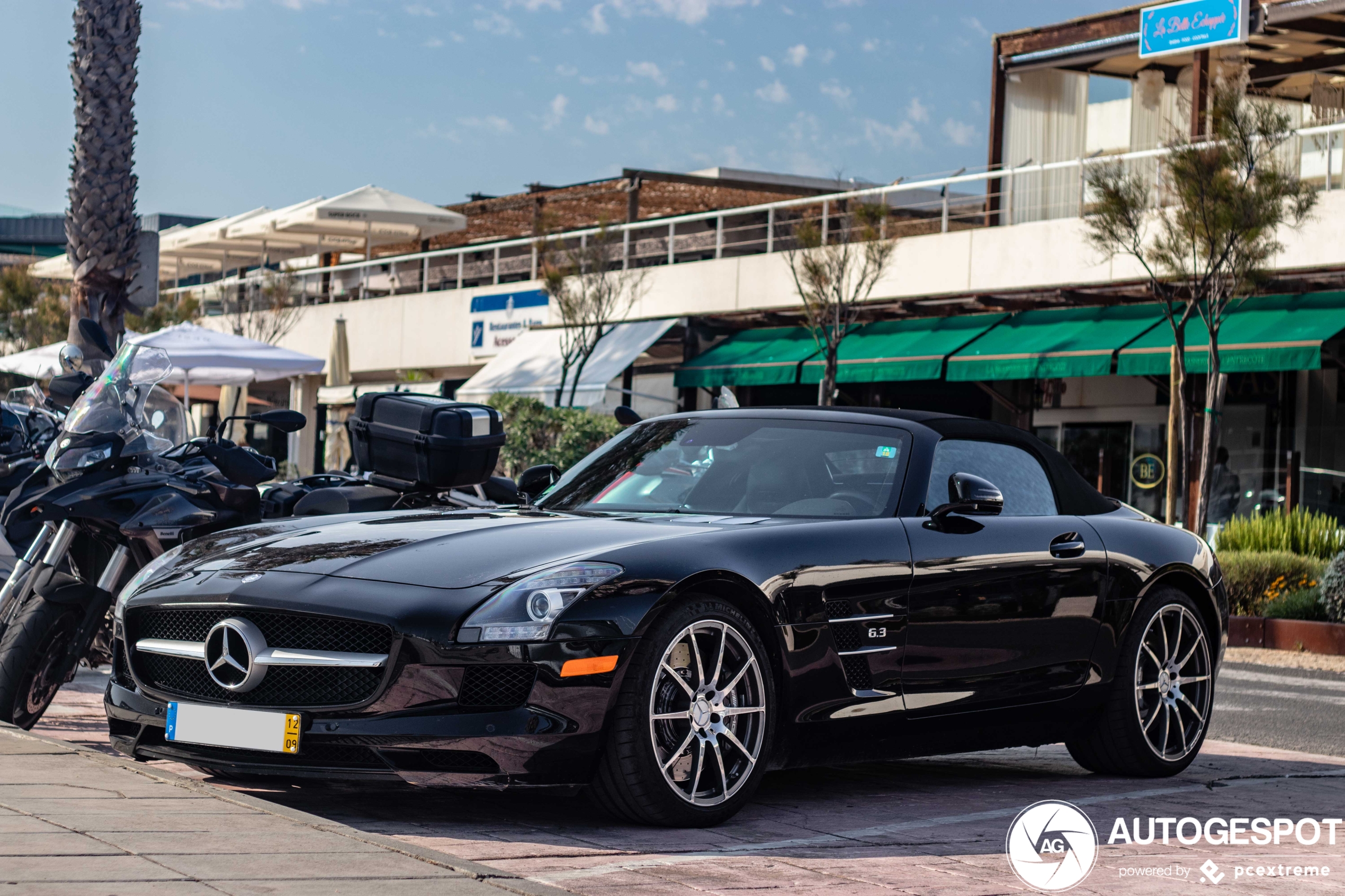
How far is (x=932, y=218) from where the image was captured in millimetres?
26219

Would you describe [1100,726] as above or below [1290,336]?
below

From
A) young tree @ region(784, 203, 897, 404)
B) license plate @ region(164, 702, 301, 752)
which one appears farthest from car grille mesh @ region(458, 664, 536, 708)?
young tree @ region(784, 203, 897, 404)

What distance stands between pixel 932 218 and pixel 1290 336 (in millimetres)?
7167

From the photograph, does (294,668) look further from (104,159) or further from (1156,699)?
(104,159)

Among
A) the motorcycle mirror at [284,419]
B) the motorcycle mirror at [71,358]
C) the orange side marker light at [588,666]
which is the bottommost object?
the orange side marker light at [588,666]

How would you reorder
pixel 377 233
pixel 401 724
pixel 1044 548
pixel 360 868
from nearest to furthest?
pixel 360 868
pixel 401 724
pixel 1044 548
pixel 377 233

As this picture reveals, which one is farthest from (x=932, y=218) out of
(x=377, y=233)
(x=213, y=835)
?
(x=213, y=835)

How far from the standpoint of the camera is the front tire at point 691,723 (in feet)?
16.3

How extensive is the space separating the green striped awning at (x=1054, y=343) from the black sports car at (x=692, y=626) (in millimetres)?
15960

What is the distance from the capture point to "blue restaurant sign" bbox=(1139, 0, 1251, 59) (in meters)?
24.6

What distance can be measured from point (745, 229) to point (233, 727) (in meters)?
25.0

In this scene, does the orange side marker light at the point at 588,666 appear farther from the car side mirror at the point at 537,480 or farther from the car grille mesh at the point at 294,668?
the car side mirror at the point at 537,480

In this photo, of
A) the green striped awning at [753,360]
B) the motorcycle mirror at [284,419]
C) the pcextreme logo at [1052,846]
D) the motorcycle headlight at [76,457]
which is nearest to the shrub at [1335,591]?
the pcextreme logo at [1052,846]

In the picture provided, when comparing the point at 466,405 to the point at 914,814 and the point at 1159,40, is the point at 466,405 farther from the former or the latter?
the point at 1159,40
